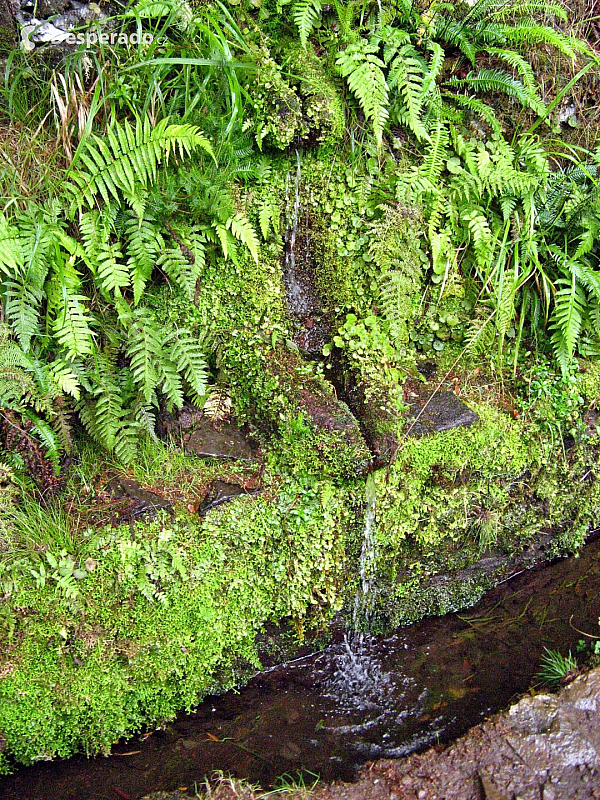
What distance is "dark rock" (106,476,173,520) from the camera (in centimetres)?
364

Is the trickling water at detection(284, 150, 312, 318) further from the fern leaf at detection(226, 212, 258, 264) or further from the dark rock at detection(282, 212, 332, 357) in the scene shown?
the fern leaf at detection(226, 212, 258, 264)

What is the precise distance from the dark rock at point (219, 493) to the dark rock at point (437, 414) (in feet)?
4.01

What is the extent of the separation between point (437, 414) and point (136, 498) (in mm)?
2168

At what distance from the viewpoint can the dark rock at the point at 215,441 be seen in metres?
3.99

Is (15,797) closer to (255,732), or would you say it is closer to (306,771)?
(255,732)

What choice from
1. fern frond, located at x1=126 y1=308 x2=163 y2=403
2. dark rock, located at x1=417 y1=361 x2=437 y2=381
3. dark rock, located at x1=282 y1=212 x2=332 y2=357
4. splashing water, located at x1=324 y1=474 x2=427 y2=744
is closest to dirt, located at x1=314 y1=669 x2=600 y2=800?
splashing water, located at x1=324 y1=474 x2=427 y2=744

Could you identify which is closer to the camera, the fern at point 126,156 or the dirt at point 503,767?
the dirt at point 503,767

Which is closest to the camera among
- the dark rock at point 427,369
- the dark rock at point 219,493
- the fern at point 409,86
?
the dark rock at point 219,493

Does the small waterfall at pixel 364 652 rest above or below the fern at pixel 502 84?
below

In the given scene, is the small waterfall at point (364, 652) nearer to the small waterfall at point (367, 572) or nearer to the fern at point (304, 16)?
the small waterfall at point (367, 572)

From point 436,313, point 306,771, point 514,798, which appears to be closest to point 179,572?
point 306,771

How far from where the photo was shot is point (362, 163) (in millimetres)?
4152

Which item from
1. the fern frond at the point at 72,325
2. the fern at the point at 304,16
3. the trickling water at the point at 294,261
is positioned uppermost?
the fern at the point at 304,16

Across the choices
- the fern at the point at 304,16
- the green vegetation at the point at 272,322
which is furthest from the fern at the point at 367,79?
the fern at the point at 304,16
